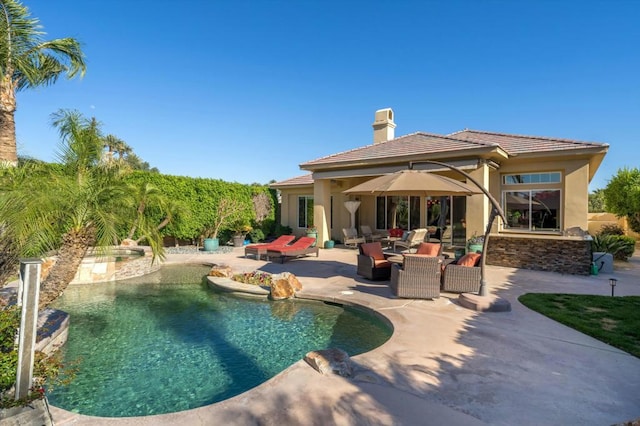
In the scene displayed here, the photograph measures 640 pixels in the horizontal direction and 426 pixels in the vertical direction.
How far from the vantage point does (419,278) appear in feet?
25.1

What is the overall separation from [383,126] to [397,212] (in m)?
6.09

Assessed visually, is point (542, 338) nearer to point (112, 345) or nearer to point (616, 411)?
point (616, 411)

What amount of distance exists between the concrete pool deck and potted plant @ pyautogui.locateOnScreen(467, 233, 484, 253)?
18.6 feet

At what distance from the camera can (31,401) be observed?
3.04 metres

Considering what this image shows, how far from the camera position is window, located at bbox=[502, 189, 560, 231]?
1355 centimetres

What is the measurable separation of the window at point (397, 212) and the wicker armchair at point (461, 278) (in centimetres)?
1030

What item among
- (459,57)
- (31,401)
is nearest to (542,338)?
(31,401)

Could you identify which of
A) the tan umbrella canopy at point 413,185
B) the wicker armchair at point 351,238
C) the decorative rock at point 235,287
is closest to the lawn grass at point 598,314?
the tan umbrella canopy at point 413,185

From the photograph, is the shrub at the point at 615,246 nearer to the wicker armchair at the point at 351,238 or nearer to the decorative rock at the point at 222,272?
the wicker armchair at the point at 351,238

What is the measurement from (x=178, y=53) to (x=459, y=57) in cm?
1515

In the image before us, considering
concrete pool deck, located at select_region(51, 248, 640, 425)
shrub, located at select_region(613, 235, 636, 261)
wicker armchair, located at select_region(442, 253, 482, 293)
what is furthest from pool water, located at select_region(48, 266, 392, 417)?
shrub, located at select_region(613, 235, 636, 261)

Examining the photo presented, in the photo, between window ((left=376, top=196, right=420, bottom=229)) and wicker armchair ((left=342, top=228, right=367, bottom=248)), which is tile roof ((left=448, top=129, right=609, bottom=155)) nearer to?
window ((left=376, top=196, right=420, bottom=229))

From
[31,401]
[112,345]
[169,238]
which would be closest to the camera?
[31,401]

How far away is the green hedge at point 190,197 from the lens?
1680cm
